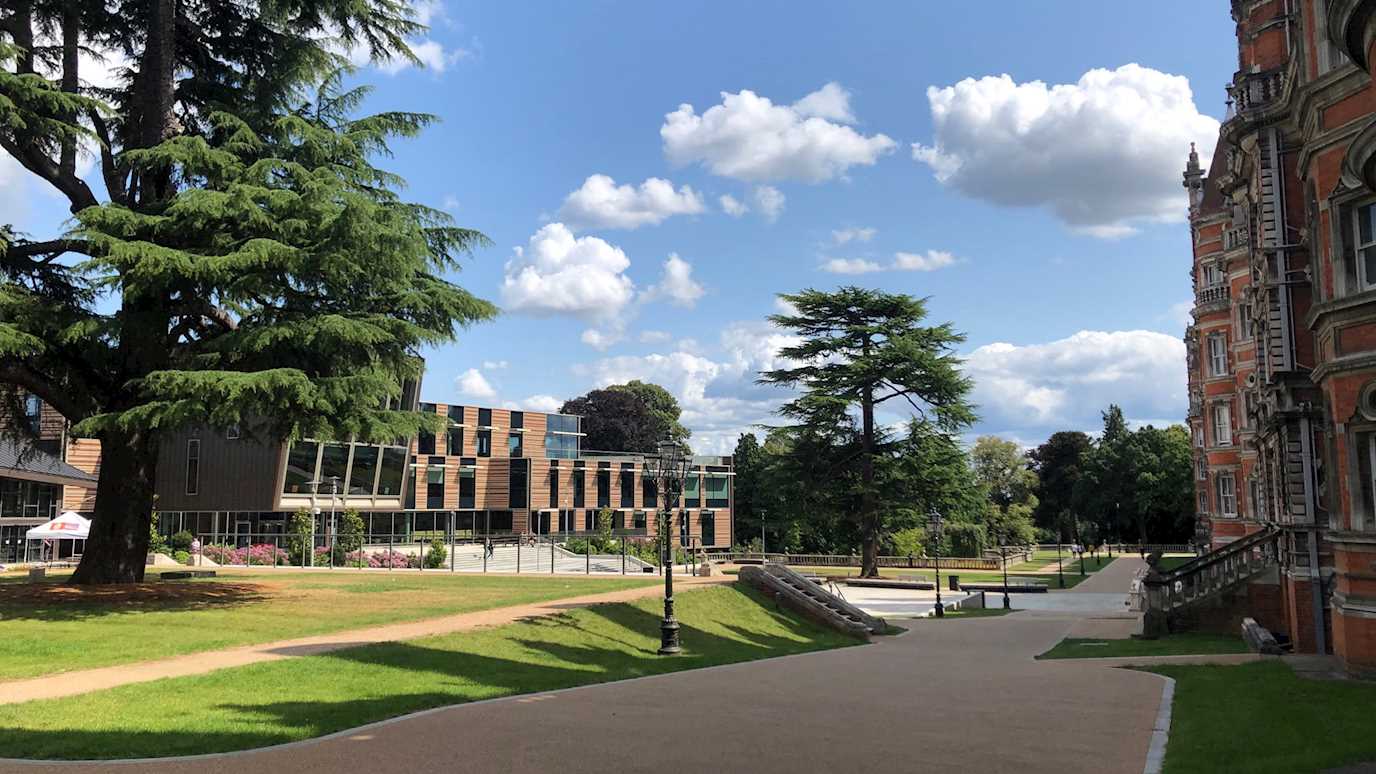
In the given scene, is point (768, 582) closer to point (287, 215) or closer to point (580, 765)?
point (287, 215)

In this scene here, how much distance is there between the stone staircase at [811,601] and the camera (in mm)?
25281

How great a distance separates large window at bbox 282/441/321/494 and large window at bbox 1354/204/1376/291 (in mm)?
47581

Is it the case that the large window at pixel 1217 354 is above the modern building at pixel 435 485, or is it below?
above

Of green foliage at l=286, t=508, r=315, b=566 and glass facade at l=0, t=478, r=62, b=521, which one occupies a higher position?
glass facade at l=0, t=478, r=62, b=521

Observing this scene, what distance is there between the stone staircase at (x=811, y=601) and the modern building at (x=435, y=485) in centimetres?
1983

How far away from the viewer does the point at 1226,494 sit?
34.9m

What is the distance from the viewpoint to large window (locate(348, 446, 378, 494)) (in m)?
52.7

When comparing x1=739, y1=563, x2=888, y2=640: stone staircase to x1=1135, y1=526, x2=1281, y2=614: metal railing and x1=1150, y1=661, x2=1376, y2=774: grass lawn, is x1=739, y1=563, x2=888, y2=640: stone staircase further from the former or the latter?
x1=1150, y1=661, x2=1376, y2=774: grass lawn

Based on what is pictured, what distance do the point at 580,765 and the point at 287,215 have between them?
1521cm

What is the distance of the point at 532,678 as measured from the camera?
1368cm

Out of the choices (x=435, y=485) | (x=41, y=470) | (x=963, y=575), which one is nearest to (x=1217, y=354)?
(x=963, y=575)

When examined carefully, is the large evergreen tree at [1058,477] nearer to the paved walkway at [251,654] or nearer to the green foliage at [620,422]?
the green foliage at [620,422]

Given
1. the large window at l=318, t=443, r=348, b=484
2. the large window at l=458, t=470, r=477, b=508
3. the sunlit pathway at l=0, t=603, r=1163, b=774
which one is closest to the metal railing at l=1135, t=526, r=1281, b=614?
the sunlit pathway at l=0, t=603, r=1163, b=774

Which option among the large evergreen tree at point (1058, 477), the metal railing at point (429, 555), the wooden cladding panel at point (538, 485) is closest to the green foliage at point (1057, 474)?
the large evergreen tree at point (1058, 477)
